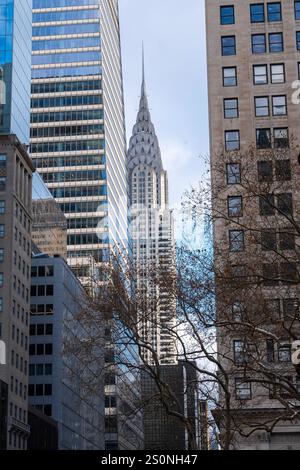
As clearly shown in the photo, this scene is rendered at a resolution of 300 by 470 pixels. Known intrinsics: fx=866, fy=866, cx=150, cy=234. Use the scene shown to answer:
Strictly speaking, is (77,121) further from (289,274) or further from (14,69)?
(289,274)

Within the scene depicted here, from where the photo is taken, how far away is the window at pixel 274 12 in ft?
233

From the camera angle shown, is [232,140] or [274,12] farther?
[274,12]

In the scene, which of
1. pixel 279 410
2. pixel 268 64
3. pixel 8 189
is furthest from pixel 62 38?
pixel 279 410

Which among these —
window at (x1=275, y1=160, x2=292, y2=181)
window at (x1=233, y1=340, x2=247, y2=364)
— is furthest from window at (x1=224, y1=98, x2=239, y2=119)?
window at (x1=275, y1=160, x2=292, y2=181)

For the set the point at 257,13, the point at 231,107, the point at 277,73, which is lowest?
the point at 231,107

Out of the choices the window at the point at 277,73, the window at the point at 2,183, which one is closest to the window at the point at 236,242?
the window at the point at 277,73

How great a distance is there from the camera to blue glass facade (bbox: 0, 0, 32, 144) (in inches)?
4589

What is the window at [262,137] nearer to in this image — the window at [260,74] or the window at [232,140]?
the window at [232,140]

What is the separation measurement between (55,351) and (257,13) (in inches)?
2602

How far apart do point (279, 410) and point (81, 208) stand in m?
120

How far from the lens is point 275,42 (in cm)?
7081

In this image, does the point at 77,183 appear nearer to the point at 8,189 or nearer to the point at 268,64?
the point at 8,189

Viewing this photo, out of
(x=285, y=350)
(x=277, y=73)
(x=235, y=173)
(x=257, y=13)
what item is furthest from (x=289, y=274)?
(x=257, y=13)

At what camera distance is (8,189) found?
11556 cm
